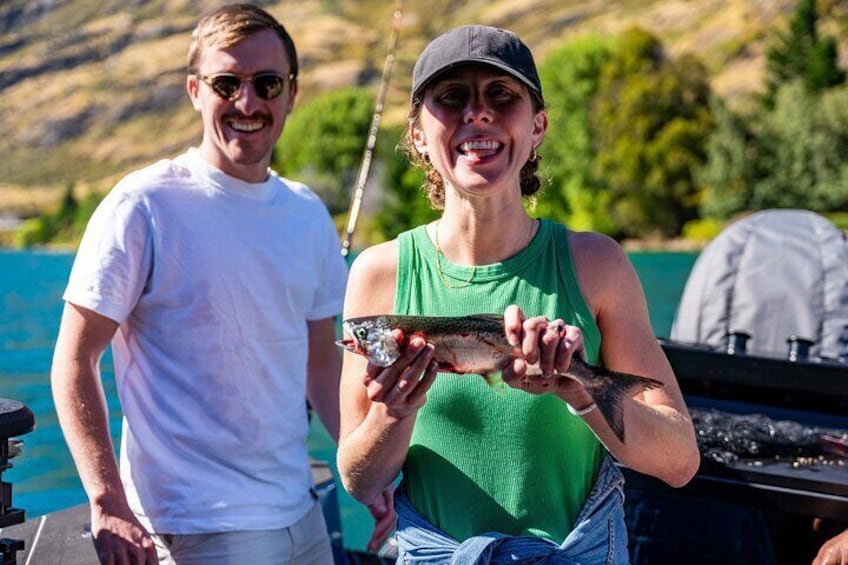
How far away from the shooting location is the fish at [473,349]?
91.2 inches

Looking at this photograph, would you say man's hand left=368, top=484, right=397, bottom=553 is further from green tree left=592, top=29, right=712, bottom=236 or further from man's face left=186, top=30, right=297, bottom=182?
green tree left=592, top=29, right=712, bottom=236

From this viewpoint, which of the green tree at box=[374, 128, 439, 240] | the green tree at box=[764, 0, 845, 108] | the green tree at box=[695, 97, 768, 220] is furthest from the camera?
the green tree at box=[374, 128, 439, 240]

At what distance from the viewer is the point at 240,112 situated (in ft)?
12.3

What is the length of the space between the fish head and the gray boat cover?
13.4ft

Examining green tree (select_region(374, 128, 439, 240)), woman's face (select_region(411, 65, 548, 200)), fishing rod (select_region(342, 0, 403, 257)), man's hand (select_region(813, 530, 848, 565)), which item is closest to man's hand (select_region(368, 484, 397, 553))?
man's hand (select_region(813, 530, 848, 565))

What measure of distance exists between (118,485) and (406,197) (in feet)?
221

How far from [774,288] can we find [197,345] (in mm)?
4019

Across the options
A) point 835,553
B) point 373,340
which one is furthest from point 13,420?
point 835,553

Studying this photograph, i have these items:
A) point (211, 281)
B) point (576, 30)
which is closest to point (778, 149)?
point (211, 281)

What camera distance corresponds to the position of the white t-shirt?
3455mm

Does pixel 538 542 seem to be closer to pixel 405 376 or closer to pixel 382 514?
pixel 405 376

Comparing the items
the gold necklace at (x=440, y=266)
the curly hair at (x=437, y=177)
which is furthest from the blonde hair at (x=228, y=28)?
the gold necklace at (x=440, y=266)

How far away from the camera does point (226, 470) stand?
11.6 feet

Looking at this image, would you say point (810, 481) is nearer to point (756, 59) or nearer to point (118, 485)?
point (118, 485)
